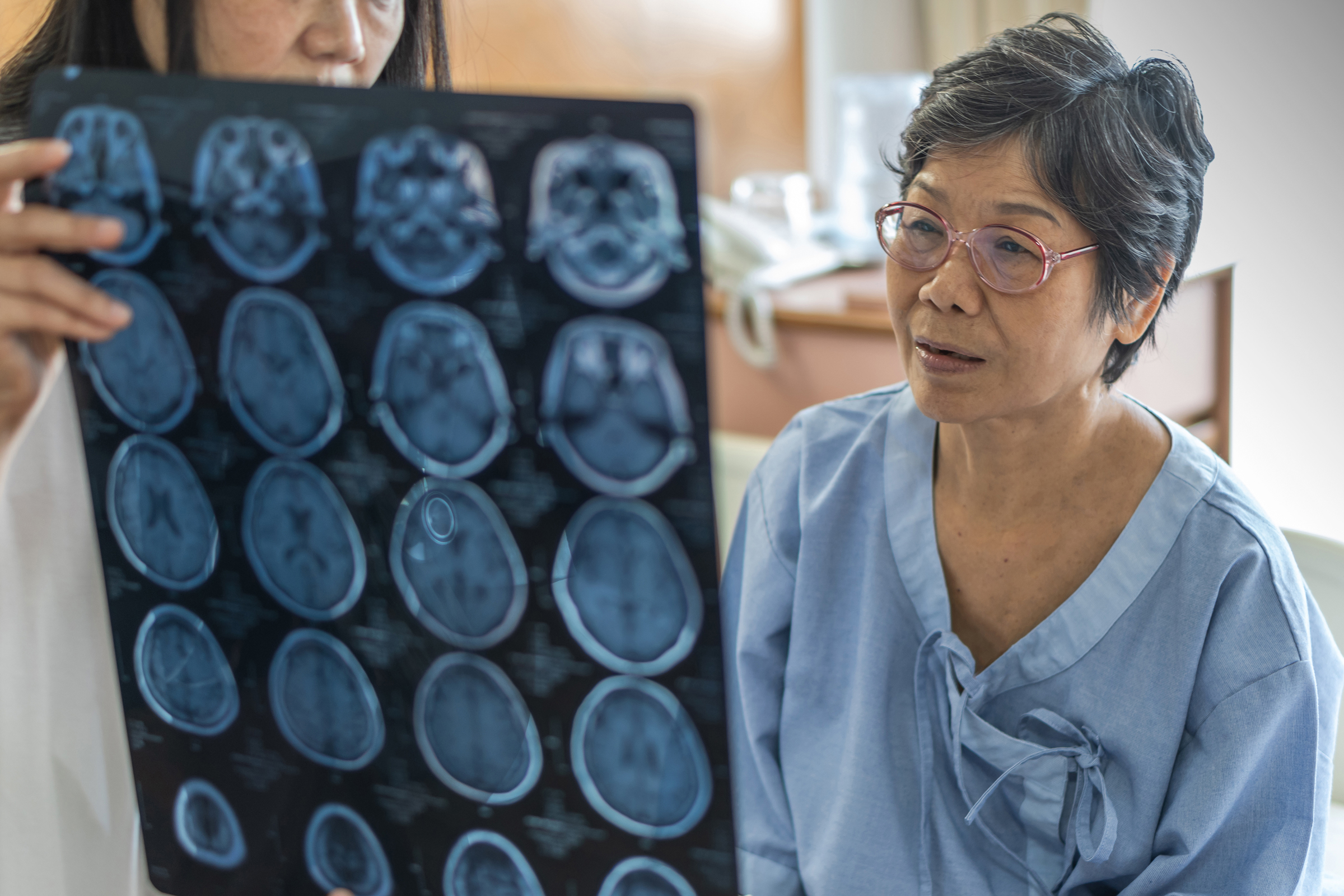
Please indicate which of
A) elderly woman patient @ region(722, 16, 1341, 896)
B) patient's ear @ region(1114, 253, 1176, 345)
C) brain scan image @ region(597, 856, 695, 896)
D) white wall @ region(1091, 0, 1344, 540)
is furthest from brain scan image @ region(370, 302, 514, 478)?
white wall @ region(1091, 0, 1344, 540)

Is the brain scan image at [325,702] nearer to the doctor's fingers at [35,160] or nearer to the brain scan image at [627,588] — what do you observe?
the brain scan image at [627,588]

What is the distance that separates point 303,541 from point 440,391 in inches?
5.4

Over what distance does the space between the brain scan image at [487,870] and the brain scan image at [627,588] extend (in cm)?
14

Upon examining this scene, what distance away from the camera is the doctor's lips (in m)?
0.95

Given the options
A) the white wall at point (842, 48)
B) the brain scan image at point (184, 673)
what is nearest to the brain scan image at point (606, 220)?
the brain scan image at point (184, 673)

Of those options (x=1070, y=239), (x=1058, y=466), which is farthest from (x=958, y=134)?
(x=1058, y=466)

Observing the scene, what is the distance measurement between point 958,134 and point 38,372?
71 cm

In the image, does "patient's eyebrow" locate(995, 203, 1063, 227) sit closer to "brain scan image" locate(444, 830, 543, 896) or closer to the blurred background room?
the blurred background room

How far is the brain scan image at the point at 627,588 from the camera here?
538 mm

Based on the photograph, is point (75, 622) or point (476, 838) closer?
point (476, 838)

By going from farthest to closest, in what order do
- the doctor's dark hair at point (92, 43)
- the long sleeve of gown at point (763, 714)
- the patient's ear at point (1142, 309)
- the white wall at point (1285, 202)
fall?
the white wall at point (1285, 202) → the long sleeve of gown at point (763, 714) → the patient's ear at point (1142, 309) → the doctor's dark hair at point (92, 43)

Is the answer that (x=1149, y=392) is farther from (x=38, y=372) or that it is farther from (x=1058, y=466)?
(x=38, y=372)

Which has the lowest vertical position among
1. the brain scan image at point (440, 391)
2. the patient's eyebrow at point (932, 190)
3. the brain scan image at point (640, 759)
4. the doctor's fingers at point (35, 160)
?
the brain scan image at point (640, 759)

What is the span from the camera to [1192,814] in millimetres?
900
